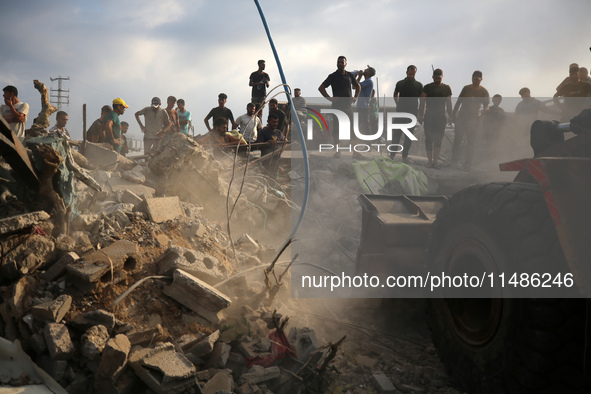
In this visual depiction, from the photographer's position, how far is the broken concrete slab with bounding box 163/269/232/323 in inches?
127

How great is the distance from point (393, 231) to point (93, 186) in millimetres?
3023

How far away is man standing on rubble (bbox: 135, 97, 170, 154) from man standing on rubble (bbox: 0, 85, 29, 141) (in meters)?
3.80

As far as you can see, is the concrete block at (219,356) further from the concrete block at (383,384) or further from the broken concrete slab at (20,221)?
the broken concrete slab at (20,221)

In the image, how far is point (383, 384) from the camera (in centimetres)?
298

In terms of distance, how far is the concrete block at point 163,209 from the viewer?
419 centimetres

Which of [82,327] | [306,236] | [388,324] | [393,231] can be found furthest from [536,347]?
[306,236]

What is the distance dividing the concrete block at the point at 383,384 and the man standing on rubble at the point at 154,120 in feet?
25.6

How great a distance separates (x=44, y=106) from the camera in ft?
16.0

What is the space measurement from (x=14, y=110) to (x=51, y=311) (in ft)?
13.0

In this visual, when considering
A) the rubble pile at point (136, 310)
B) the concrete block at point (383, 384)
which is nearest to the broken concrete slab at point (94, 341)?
the rubble pile at point (136, 310)

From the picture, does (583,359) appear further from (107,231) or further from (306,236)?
(306,236)

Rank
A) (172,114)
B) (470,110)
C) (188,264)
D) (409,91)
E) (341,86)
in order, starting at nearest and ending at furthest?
(188,264) < (409,91) < (341,86) < (470,110) < (172,114)

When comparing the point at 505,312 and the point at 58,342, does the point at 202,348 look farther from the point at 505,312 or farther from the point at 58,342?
the point at 505,312

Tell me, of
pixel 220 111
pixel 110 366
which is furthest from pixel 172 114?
pixel 110 366
